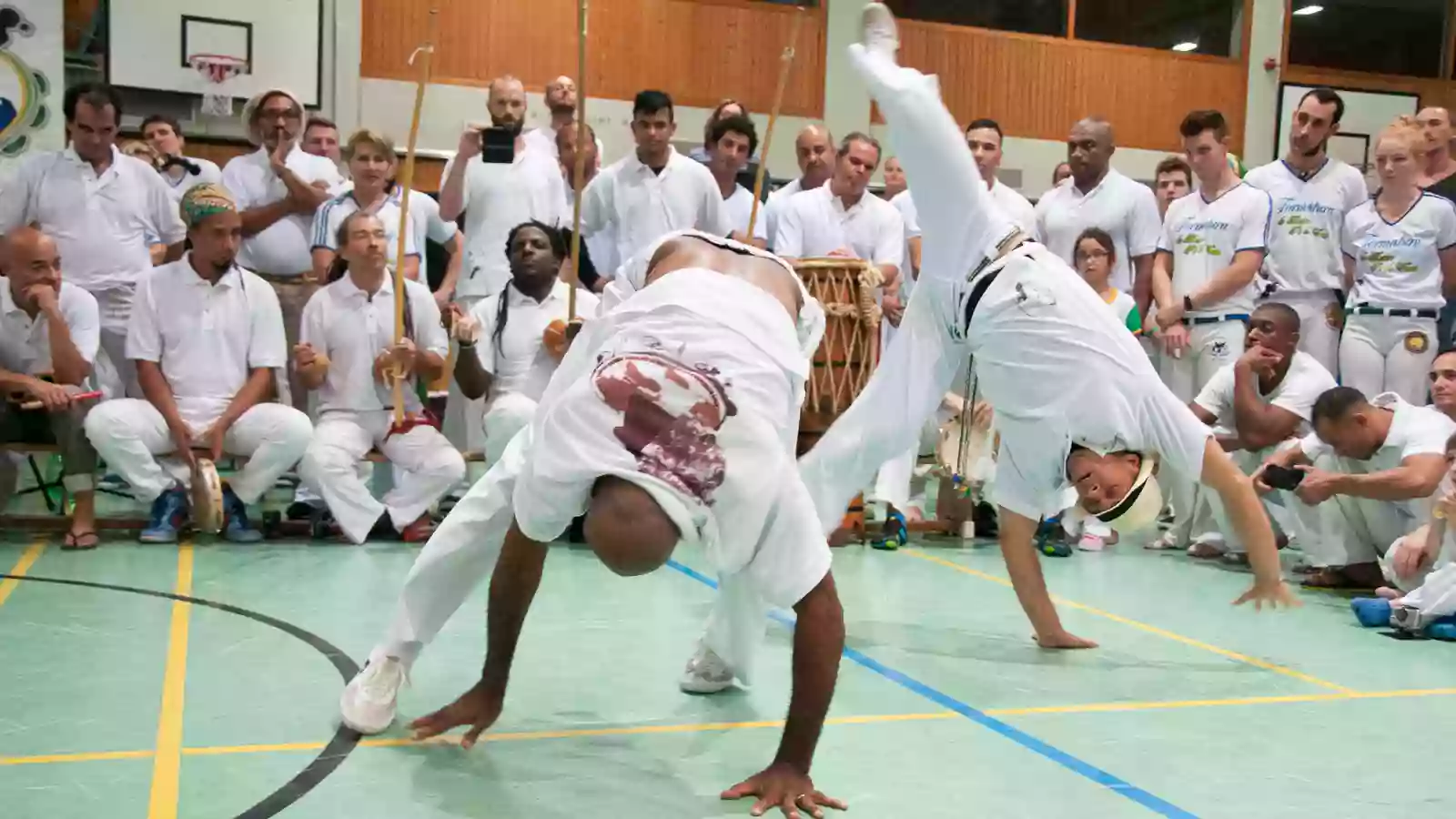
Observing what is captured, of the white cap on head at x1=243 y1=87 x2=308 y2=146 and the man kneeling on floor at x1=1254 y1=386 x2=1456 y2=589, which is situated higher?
the white cap on head at x1=243 y1=87 x2=308 y2=146

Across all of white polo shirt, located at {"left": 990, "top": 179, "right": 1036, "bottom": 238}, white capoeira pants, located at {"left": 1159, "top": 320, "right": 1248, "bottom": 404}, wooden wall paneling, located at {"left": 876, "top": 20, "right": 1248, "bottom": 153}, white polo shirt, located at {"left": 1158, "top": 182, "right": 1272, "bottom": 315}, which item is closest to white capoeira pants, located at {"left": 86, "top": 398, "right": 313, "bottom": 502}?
white polo shirt, located at {"left": 990, "top": 179, "right": 1036, "bottom": 238}

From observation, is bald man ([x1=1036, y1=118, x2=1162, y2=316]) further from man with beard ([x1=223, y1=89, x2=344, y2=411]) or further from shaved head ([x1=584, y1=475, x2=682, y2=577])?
shaved head ([x1=584, y1=475, x2=682, y2=577])

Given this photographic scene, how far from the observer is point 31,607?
11.7 ft

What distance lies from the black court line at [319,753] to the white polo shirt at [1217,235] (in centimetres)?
412

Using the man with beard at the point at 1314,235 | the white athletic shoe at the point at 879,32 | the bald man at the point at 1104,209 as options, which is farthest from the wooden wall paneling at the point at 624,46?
the white athletic shoe at the point at 879,32

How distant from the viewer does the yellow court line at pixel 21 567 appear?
150 inches

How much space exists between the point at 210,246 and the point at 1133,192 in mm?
4148

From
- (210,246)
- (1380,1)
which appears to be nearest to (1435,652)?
(210,246)

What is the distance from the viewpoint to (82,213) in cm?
556

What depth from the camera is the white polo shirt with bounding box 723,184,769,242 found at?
20.5ft

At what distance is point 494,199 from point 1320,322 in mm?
3862

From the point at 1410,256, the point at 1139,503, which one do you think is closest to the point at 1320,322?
the point at 1410,256

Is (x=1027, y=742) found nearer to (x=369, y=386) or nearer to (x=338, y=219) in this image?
(x=369, y=386)

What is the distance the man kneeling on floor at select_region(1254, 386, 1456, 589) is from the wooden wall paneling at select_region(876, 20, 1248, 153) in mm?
7816
